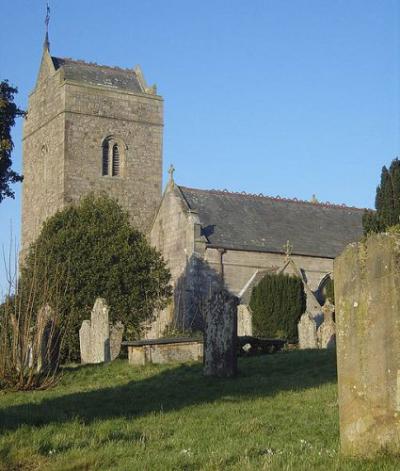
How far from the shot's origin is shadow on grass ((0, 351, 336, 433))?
1030 cm

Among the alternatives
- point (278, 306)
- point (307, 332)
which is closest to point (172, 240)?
point (278, 306)

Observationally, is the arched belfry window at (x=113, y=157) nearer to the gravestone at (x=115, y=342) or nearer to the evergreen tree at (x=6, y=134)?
the gravestone at (x=115, y=342)

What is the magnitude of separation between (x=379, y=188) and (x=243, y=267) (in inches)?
558

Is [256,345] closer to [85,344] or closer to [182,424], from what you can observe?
[85,344]

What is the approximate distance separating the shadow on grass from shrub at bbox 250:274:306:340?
13320 mm

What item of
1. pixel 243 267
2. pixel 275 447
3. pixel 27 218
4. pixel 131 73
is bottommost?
pixel 275 447

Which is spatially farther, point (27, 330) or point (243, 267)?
point (243, 267)

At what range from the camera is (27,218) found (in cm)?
4872

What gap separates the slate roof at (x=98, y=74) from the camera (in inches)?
1869

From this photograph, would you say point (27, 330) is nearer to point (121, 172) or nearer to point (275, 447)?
point (275, 447)

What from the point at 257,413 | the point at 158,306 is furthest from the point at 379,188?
the point at 257,413

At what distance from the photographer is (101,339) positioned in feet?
69.9

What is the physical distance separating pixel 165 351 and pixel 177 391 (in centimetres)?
570

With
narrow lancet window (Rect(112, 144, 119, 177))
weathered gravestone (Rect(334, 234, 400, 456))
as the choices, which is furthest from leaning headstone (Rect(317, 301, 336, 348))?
narrow lancet window (Rect(112, 144, 119, 177))
